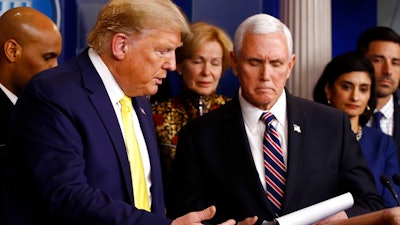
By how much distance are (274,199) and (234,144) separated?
25 cm

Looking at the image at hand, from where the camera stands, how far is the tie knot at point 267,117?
262 cm

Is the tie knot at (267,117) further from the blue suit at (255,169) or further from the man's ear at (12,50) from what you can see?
the man's ear at (12,50)

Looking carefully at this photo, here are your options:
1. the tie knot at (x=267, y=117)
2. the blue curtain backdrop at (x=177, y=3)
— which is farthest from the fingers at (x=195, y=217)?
the blue curtain backdrop at (x=177, y=3)

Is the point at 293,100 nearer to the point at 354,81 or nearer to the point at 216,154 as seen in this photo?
the point at 216,154

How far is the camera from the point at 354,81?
3.50 m

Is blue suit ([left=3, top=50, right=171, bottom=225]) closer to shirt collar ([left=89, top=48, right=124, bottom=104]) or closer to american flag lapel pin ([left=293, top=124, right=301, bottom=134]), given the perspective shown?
shirt collar ([left=89, top=48, right=124, bottom=104])

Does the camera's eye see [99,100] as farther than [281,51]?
No

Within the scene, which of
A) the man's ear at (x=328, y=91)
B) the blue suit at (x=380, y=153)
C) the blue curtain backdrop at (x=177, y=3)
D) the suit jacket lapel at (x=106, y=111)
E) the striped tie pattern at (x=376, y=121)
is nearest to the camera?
the suit jacket lapel at (x=106, y=111)

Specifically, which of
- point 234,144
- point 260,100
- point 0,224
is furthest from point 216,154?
point 0,224

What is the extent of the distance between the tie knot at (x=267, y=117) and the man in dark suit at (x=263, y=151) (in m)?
0.02

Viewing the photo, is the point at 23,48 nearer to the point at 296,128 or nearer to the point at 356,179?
the point at 296,128

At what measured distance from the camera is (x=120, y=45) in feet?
7.13

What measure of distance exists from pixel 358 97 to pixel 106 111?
66.4 inches

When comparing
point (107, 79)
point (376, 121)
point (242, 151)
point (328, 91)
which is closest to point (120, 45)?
point (107, 79)
